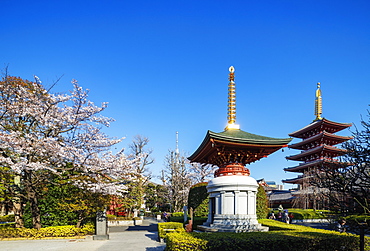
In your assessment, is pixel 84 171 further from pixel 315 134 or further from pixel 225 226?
pixel 315 134

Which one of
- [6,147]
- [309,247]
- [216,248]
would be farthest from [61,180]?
[309,247]

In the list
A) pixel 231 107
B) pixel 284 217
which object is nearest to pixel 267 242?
pixel 231 107

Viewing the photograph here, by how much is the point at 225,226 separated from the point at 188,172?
87.3 feet

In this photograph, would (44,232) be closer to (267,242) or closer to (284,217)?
(267,242)

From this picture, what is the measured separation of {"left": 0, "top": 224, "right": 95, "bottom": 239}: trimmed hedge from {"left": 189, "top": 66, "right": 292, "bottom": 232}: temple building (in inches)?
325

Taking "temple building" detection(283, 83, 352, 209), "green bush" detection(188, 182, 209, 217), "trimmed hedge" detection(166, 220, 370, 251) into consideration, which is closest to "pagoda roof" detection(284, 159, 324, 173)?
"temple building" detection(283, 83, 352, 209)

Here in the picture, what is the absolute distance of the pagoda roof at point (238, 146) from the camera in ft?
45.8

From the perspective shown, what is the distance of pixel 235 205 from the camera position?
1405cm

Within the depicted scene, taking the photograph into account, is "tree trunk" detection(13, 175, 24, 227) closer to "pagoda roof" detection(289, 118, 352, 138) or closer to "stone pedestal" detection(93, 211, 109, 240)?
"stone pedestal" detection(93, 211, 109, 240)

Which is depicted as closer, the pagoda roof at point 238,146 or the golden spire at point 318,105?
the pagoda roof at point 238,146

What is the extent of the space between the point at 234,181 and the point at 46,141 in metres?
11.1

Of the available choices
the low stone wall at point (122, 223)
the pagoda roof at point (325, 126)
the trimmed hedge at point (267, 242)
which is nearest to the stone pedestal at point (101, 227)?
the trimmed hedge at point (267, 242)

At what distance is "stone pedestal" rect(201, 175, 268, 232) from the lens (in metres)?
13.8

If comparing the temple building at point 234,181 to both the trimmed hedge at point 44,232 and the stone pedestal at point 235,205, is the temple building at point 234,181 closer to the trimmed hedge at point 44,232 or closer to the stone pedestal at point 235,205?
the stone pedestal at point 235,205
